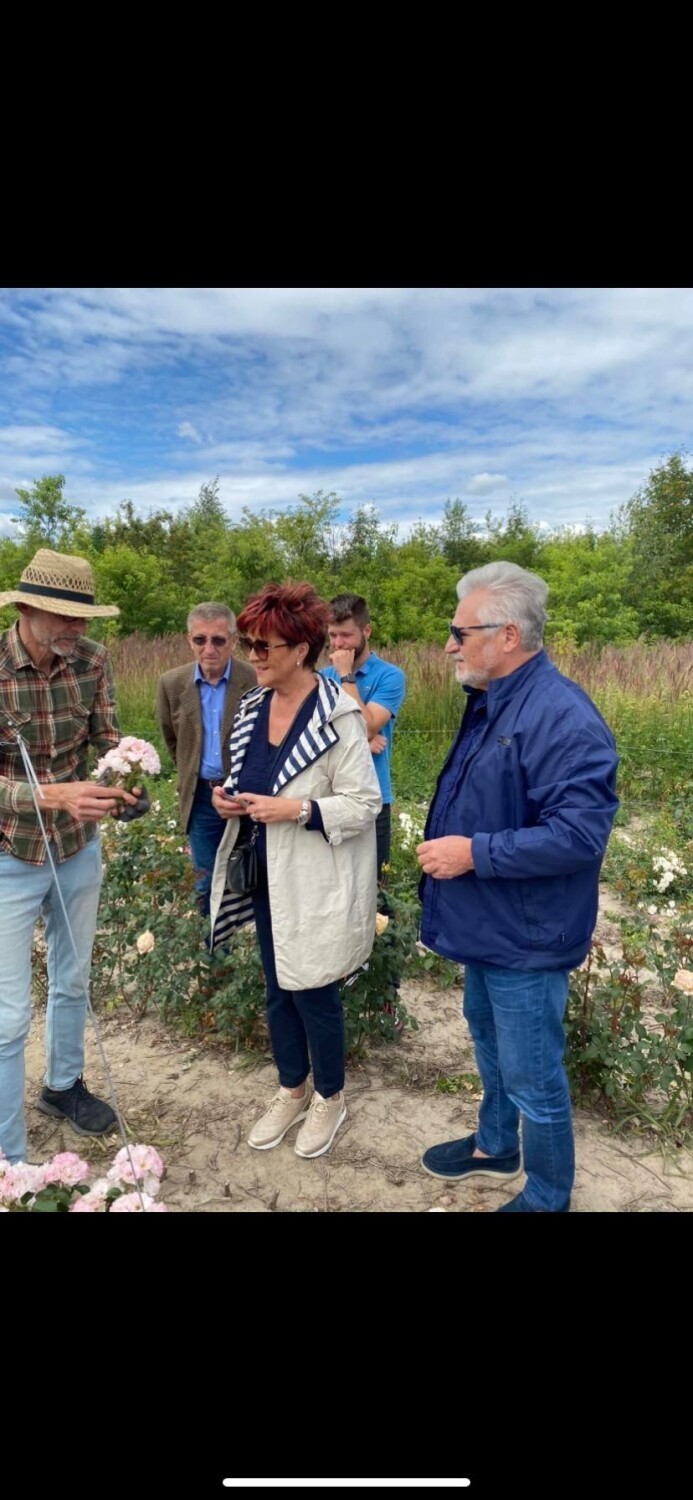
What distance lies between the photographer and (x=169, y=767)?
704 centimetres

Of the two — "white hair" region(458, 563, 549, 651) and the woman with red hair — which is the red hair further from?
"white hair" region(458, 563, 549, 651)

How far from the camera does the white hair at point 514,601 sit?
5.69 feet

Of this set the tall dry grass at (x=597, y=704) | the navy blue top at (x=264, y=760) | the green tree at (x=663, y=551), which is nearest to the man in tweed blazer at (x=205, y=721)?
the navy blue top at (x=264, y=760)

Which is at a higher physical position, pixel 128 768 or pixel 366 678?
pixel 366 678

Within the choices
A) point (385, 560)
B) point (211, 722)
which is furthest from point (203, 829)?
point (385, 560)

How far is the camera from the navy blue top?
2072 mm

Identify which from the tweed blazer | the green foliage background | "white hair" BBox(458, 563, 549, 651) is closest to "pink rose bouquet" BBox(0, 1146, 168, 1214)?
"white hair" BBox(458, 563, 549, 651)

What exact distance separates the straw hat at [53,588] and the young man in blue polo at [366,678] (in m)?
1.34

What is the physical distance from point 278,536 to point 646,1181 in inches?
504

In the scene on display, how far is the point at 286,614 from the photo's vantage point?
2.01 metres

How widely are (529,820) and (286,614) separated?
809mm

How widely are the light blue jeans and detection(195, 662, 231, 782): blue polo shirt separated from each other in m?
1.02

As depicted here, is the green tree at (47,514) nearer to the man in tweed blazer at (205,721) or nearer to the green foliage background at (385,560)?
the green foliage background at (385,560)

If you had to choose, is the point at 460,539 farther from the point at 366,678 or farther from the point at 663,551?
the point at 366,678
